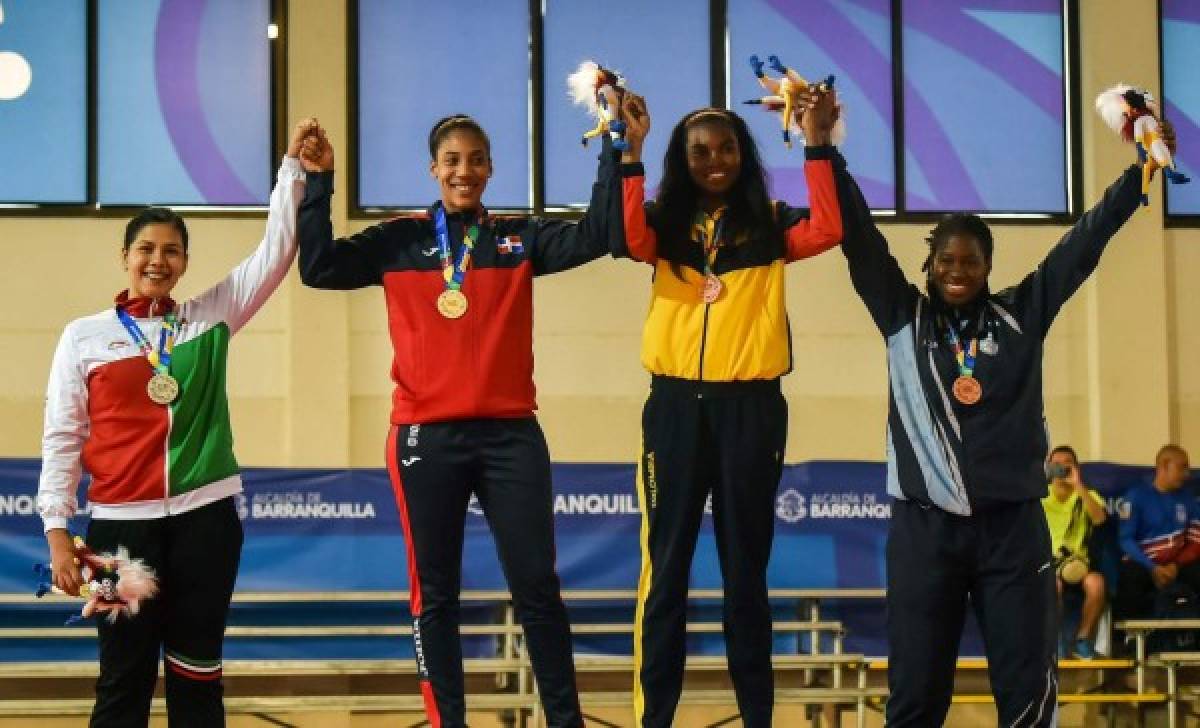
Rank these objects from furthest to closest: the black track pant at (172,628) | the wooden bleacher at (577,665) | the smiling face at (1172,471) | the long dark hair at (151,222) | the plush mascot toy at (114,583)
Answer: the smiling face at (1172,471) → the wooden bleacher at (577,665) → the long dark hair at (151,222) → the black track pant at (172,628) → the plush mascot toy at (114,583)

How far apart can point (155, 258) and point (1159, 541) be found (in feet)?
23.2

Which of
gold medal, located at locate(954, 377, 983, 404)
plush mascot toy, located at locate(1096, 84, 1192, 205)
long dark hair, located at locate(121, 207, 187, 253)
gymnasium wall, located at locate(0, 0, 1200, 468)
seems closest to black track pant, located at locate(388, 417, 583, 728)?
long dark hair, located at locate(121, 207, 187, 253)

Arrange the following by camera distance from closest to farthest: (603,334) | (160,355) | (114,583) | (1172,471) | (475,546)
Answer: (114,583), (160,355), (475,546), (1172,471), (603,334)

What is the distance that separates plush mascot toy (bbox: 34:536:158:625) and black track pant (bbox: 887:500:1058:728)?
6.81 feet

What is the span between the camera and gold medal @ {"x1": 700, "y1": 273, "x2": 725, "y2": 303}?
4.55 m

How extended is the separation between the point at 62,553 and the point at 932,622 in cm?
240

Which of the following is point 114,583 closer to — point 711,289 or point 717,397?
point 717,397

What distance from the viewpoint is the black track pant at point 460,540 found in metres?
4.35

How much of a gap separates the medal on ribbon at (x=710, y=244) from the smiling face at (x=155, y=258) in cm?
149

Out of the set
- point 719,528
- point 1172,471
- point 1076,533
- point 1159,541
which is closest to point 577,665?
point 1076,533

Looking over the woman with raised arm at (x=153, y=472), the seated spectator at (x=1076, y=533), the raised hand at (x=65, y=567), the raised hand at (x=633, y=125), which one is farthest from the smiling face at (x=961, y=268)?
the seated spectator at (x=1076, y=533)

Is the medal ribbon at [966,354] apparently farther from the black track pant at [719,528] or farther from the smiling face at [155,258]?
the smiling face at [155,258]

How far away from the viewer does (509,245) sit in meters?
4.61

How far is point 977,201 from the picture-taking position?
11391 millimetres
